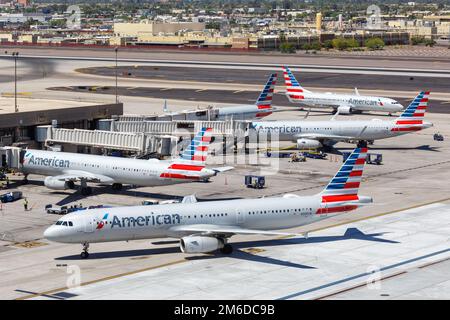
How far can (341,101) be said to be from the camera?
550ft

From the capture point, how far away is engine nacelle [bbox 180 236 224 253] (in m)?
69.6

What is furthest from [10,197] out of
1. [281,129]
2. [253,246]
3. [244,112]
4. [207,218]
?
[244,112]

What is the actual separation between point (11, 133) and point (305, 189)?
121ft

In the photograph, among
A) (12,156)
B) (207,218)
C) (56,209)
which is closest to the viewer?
(207,218)

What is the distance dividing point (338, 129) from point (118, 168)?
4151 centimetres

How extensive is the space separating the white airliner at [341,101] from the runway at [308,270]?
8356 cm

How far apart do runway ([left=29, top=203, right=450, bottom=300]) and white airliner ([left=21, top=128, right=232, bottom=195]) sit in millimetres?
16288

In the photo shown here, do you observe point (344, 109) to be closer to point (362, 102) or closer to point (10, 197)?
point (362, 102)

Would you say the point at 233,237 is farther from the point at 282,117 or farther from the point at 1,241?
the point at 282,117

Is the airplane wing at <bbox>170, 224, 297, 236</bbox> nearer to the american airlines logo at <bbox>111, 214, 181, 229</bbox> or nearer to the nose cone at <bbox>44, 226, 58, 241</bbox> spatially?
the american airlines logo at <bbox>111, 214, 181, 229</bbox>

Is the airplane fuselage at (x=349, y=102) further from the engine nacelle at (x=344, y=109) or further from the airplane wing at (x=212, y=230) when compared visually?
the airplane wing at (x=212, y=230)

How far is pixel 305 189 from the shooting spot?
102 meters
